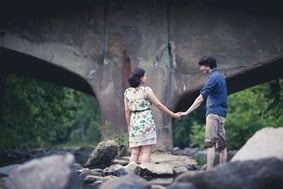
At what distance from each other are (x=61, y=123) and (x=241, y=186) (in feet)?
49.8

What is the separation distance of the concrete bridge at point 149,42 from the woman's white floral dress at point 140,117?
9.38 feet

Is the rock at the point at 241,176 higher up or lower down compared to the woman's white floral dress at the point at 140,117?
lower down

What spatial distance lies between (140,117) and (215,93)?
1270 mm

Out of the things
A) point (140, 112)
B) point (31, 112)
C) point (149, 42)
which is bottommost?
point (31, 112)

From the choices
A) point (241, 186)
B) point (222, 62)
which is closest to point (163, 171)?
point (241, 186)

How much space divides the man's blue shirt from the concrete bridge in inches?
140

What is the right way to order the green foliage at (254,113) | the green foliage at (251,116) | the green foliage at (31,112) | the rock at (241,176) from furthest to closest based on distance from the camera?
the green foliage at (251,116), the green foliage at (254,113), the green foliage at (31,112), the rock at (241,176)

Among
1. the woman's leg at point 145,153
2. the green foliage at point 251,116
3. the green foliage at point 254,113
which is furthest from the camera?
the green foliage at point 251,116

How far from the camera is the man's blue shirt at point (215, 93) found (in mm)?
9055

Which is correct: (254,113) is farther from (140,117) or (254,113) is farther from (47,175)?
(47,175)

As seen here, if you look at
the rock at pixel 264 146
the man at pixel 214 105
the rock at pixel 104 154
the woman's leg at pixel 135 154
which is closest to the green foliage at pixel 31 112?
the rock at pixel 104 154

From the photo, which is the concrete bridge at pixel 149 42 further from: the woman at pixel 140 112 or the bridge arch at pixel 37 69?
the woman at pixel 140 112

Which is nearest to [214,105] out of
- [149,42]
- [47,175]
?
[47,175]

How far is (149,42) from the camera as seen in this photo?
12992mm
